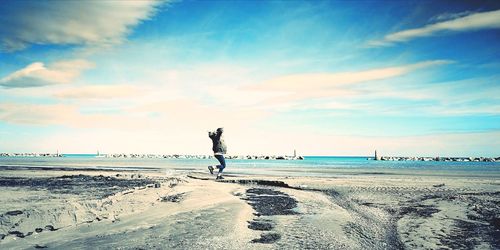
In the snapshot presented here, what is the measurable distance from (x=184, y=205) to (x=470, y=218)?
240 inches

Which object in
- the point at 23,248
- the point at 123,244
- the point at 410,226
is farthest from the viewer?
the point at 410,226

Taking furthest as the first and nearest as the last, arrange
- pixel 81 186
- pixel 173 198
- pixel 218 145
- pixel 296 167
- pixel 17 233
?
pixel 296 167 → pixel 218 145 → pixel 81 186 → pixel 173 198 → pixel 17 233

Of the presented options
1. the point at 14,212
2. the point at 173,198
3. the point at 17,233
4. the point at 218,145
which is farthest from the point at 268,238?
the point at 218,145

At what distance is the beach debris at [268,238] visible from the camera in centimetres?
461

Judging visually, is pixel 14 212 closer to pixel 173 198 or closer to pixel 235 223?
pixel 173 198

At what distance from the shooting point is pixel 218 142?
636 inches

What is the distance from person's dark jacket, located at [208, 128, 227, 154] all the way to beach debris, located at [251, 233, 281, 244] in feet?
36.5

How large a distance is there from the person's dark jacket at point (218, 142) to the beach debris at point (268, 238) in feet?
36.5

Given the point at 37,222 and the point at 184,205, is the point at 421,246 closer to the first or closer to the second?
the point at 184,205

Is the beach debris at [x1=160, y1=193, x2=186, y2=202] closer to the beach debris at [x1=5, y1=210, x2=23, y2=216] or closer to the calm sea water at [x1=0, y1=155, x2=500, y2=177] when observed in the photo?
the beach debris at [x1=5, y1=210, x2=23, y2=216]

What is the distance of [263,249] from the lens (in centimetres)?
422

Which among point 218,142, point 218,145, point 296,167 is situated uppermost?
point 218,142

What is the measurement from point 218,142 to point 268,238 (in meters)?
11.6

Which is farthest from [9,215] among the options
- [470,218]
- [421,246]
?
[470,218]
